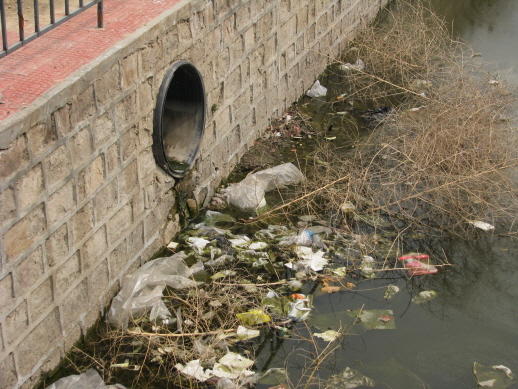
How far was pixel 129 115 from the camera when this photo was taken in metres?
4.07

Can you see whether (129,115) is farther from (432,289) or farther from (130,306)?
(432,289)

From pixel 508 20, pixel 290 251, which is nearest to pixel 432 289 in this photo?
pixel 290 251

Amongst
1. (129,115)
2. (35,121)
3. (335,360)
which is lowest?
(335,360)

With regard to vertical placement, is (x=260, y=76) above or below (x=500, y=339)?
above

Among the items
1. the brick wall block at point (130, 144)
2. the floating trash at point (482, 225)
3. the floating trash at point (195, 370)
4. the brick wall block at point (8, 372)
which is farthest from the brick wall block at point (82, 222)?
the floating trash at point (482, 225)

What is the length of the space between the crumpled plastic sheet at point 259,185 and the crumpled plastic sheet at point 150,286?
0.97 metres

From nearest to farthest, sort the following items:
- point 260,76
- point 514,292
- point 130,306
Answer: point 130,306, point 514,292, point 260,76

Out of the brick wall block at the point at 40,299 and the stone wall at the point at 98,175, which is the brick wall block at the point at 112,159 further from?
the brick wall block at the point at 40,299

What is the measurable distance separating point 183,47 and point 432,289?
256 cm

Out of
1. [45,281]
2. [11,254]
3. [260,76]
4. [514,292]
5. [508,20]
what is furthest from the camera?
[508,20]

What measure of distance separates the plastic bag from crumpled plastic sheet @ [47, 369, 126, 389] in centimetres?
513

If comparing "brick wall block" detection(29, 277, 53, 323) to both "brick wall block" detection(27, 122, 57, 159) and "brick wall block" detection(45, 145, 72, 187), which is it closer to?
"brick wall block" detection(45, 145, 72, 187)

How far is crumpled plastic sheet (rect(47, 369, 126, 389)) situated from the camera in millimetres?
3461

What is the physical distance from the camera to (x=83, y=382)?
11.5 feet
